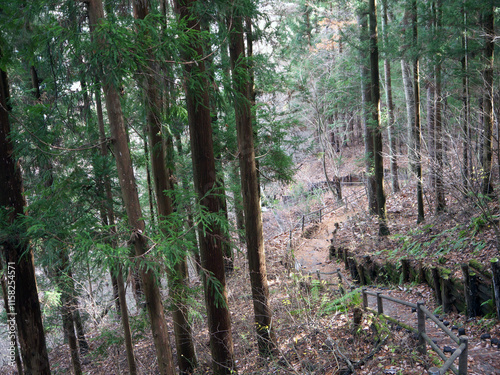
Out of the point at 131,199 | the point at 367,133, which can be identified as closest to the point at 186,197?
the point at 131,199

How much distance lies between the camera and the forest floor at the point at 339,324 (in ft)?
19.7

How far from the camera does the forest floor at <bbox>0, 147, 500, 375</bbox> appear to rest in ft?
19.7

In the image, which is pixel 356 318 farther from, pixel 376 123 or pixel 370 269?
pixel 376 123

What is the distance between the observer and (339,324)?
7.93 meters

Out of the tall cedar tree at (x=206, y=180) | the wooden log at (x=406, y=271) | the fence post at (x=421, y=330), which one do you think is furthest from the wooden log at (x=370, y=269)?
the tall cedar tree at (x=206, y=180)

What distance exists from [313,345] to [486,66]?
30.2 feet

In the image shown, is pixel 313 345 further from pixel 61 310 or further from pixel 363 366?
pixel 61 310

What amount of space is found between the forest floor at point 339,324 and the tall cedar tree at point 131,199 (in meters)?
1.91

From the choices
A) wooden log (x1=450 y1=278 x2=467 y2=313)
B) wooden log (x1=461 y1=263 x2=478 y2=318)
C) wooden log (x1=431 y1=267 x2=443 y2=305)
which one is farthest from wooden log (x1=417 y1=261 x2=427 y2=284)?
wooden log (x1=461 y1=263 x2=478 y2=318)

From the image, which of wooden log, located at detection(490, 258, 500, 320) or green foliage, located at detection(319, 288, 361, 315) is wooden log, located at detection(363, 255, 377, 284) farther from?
wooden log, located at detection(490, 258, 500, 320)

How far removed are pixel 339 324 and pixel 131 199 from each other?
568cm

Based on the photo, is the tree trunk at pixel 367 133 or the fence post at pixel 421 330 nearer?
the fence post at pixel 421 330

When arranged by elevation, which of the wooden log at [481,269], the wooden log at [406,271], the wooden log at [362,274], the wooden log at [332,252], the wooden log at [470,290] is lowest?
the wooden log at [332,252]

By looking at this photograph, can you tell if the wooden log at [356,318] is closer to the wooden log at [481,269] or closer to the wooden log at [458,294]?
the wooden log at [458,294]
